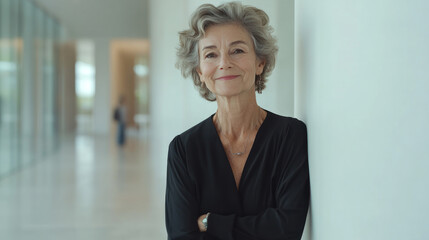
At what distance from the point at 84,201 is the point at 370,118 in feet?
25.5

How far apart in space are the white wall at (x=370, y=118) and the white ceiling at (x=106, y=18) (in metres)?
20.4

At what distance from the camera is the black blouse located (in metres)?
2.06

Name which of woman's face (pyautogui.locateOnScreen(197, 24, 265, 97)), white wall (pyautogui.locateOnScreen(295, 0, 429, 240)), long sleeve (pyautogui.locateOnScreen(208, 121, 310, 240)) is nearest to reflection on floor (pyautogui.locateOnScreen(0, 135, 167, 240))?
long sleeve (pyautogui.locateOnScreen(208, 121, 310, 240))

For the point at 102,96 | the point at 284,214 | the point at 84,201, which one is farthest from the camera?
the point at 102,96

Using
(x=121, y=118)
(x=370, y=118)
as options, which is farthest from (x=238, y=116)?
(x=121, y=118)

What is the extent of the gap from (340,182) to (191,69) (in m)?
1.10

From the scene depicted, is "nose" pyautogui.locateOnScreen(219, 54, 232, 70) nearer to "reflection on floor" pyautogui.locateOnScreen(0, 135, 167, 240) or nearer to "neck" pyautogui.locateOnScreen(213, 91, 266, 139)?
"neck" pyautogui.locateOnScreen(213, 91, 266, 139)

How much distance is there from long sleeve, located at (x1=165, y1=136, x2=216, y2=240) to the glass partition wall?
985 cm

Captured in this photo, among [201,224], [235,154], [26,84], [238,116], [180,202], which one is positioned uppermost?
[26,84]

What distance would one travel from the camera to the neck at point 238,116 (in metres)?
2.23

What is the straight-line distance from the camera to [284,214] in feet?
6.65

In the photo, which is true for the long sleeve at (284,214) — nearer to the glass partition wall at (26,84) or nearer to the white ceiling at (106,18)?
the glass partition wall at (26,84)

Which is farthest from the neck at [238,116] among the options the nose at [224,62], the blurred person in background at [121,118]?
the blurred person in background at [121,118]

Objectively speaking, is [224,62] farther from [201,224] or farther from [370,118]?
[370,118]
